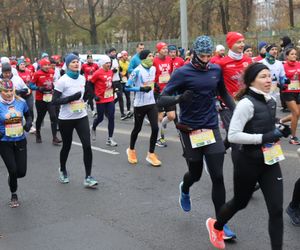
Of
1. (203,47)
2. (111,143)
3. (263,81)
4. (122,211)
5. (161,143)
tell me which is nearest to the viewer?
(263,81)

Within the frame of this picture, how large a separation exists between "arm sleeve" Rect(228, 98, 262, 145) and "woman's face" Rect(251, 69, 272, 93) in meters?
0.16

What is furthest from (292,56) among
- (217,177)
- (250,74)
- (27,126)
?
(250,74)

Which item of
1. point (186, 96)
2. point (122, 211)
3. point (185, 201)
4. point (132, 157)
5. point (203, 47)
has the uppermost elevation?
point (203, 47)

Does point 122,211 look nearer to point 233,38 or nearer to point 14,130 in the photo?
point 14,130

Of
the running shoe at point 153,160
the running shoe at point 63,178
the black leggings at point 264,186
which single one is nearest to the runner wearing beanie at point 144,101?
the running shoe at point 153,160

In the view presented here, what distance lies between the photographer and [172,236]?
4.88 metres

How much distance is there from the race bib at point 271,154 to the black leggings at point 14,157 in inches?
132

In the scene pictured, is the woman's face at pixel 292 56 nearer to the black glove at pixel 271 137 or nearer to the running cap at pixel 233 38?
the running cap at pixel 233 38

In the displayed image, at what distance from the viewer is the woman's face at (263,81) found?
3918mm

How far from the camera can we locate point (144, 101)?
26.0 feet

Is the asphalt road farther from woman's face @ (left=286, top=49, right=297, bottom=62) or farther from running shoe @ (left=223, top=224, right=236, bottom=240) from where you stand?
woman's face @ (left=286, top=49, right=297, bottom=62)

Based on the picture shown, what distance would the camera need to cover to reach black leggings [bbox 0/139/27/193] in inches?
235

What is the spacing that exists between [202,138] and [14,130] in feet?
8.35

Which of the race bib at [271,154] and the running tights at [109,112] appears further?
the running tights at [109,112]
